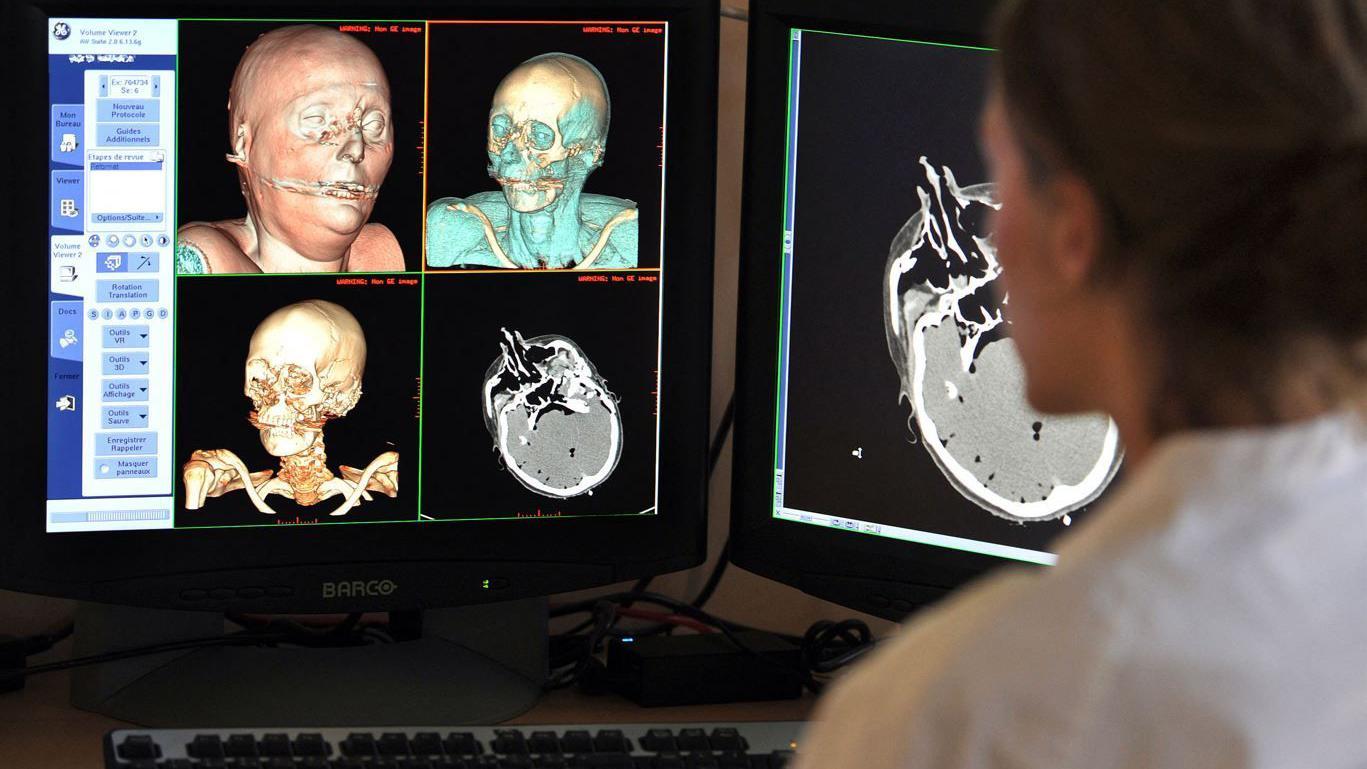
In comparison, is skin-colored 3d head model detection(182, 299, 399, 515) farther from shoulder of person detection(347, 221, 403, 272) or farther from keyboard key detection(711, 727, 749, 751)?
keyboard key detection(711, 727, 749, 751)

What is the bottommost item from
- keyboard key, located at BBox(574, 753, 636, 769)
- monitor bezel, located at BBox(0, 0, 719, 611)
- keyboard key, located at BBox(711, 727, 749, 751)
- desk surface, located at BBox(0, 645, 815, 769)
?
desk surface, located at BBox(0, 645, 815, 769)

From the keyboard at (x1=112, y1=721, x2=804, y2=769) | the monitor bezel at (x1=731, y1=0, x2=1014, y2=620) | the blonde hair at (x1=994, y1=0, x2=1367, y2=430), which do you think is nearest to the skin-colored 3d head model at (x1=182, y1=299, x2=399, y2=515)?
the keyboard at (x1=112, y1=721, x2=804, y2=769)

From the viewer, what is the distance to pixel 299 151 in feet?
4.01

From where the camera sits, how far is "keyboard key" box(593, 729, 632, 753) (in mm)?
1112

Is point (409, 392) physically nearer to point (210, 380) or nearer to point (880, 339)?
point (210, 380)

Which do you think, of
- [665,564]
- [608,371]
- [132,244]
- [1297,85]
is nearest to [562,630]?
[665,564]

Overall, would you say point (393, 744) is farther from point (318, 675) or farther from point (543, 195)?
point (543, 195)

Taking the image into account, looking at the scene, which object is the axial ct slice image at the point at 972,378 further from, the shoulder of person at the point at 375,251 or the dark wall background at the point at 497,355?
the shoulder of person at the point at 375,251

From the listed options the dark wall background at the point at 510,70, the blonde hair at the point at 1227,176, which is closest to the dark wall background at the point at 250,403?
the dark wall background at the point at 510,70

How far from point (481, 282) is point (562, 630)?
41 cm

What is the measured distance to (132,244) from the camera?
1.21 m

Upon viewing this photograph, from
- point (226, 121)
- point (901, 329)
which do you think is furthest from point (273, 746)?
point (901, 329)

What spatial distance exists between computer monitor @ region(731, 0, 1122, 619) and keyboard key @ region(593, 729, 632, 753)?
0.90ft

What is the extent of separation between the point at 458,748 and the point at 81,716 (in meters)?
0.36
